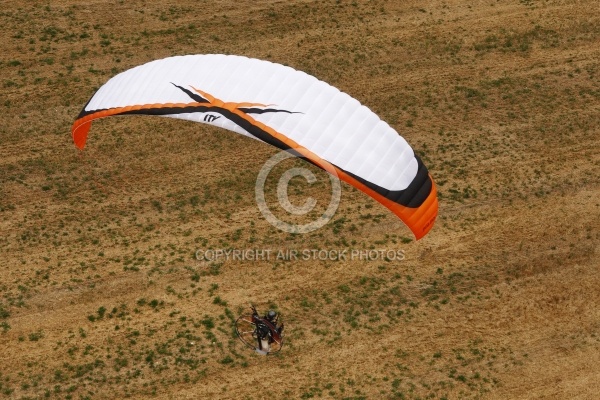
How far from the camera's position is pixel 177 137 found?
30266 mm

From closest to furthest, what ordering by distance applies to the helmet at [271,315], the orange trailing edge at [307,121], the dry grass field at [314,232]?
the orange trailing edge at [307,121] < the helmet at [271,315] < the dry grass field at [314,232]

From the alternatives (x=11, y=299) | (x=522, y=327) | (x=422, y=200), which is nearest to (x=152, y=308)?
(x=11, y=299)

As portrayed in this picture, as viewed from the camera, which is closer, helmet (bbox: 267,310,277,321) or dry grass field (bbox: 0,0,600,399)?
helmet (bbox: 267,310,277,321)

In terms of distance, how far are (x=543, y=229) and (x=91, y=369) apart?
15.8 metres

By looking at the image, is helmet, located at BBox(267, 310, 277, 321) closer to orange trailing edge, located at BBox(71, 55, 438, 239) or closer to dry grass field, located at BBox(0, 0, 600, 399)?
dry grass field, located at BBox(0, 0, 600, 399)

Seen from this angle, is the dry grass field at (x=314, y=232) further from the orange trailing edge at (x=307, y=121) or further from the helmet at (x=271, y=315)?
the orange trailing edge at (x=307, y=121)

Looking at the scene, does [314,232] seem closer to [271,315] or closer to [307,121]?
[271,315]

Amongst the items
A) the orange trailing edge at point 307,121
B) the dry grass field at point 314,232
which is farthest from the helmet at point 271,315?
the orange trailing edge at point 307,121

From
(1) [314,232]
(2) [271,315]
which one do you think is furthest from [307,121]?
(1) [314,232]

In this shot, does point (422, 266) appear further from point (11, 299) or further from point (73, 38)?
point (73, 38)

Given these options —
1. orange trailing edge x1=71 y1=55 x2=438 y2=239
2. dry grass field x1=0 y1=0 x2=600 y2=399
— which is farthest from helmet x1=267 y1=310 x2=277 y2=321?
orange trailing edge x1=71 y1=55 x2=438 y2=239

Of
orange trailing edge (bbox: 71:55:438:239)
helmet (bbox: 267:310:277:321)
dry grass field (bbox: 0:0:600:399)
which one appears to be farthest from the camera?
dry grass field (bbox: 0:0:600:399)

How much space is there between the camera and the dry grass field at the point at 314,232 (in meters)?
22.8

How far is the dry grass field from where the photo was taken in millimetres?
22828
